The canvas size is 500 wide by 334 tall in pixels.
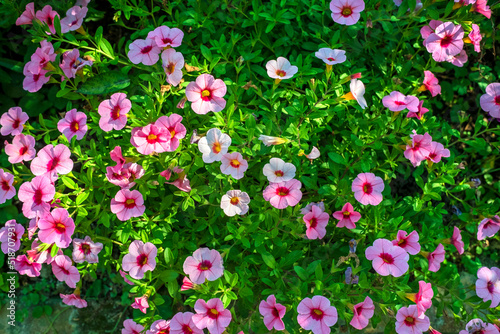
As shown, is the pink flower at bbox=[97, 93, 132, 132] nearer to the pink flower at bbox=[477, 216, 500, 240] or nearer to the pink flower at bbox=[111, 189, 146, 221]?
the pink flower at bbox=[111, 189, 146, 221]

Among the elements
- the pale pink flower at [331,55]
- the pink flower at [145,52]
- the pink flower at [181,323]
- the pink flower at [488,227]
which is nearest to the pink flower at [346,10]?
the pale pink flower at [331,55]

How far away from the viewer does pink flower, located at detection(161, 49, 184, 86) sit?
7.14ft

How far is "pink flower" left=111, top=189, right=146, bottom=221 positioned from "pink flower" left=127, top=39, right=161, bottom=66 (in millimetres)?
685

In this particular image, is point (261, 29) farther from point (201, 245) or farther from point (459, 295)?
point (459, 295)

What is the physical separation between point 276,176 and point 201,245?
762 mm

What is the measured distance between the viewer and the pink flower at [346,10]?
2309 millimetres

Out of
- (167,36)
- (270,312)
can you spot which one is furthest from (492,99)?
(167,36)

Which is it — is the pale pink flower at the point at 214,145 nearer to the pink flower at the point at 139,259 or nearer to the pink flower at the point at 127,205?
the pink flower at the point at 127,205

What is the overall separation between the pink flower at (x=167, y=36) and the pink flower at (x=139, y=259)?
3.37ft

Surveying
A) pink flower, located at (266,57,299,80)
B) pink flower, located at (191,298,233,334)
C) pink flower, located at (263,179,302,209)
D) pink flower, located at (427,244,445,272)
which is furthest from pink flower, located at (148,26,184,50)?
pink flower, located at (427,244,445,272)

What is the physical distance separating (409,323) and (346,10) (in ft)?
5.37

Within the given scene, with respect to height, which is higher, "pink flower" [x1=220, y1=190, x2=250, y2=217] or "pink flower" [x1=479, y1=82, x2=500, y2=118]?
"pink flower" [x1=479, y1=82, x2=500, y2=118]

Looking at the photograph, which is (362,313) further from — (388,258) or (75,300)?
(75,300)

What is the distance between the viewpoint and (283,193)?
6.88 feet
